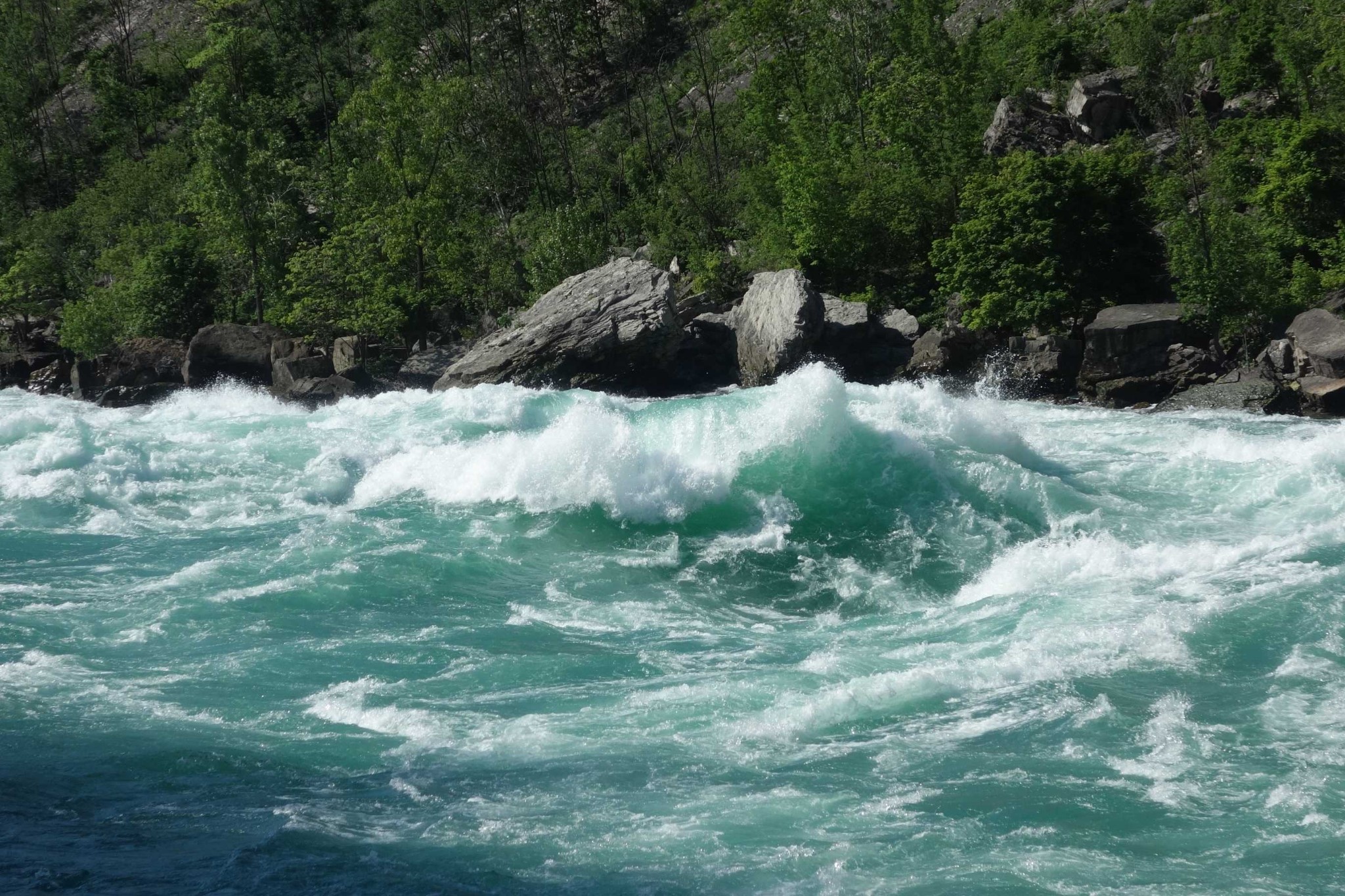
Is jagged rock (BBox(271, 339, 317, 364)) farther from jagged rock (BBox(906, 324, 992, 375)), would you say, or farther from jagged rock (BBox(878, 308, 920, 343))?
jagged rock (BBox(906, 324, 992, 375))

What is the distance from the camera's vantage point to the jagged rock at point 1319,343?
25359 millimetres

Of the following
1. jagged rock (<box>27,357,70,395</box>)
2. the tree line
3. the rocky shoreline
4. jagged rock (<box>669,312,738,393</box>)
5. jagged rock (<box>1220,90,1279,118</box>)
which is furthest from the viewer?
jagged rock (<box>27,357,70,395</box>)

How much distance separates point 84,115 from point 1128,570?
7641cm

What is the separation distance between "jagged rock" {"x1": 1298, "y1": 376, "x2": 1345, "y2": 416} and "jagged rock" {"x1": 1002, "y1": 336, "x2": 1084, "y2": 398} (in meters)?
5.61

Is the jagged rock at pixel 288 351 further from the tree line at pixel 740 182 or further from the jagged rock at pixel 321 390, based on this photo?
the tree line at pixel 740 182

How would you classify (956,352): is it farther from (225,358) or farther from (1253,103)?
(225,358)

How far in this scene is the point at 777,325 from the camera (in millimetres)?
33438

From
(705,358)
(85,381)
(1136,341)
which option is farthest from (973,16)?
(85,381)

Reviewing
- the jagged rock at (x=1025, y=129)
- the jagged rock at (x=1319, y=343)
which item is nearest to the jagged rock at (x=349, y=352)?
the jagged rock at (x=1025, y=129)

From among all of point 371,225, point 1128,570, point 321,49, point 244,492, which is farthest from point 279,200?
point 1128,570

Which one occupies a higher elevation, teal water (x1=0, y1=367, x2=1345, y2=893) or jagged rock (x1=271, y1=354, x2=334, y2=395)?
jagged rock (x1=271, y1=354, x2=334, y2=395)

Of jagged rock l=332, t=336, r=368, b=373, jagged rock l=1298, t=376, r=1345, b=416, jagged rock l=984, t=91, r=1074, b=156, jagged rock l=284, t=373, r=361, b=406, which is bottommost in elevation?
jagged rock l=1298, t=376, r=1345, b=416

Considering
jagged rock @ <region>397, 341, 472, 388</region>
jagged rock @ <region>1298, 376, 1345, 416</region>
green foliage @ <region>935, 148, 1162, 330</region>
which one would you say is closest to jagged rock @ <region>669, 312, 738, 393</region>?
green foliage @ <region>935, 148, 1162, 330</region>

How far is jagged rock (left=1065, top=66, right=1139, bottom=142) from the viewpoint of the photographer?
129 feet
